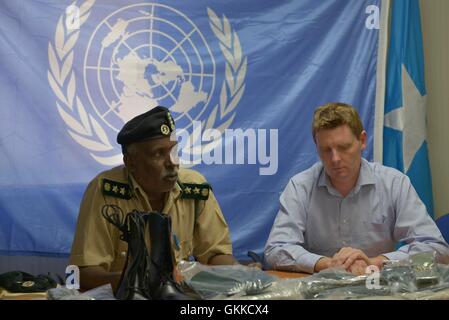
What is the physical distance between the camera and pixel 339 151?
258 centimetres

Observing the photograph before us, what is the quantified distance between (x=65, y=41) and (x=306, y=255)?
1766mm

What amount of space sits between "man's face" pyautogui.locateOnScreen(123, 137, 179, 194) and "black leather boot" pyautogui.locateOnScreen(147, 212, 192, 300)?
0.57 meters

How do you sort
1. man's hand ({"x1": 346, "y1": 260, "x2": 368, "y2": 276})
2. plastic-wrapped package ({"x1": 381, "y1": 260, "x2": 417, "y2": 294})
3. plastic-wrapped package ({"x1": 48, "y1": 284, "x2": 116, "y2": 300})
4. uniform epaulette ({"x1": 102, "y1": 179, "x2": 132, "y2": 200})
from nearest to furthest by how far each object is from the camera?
plastic-wrapped package ({"x1": 48, "y1": 284, "x2": 116, "y2": 300}) → plastic-wrapped package ({"x1": 381, "y1": 260, "x2": 417, "y2": 294}) → man's hand ({"x1": 346, "y1": 260, "x2": 368, "y2": 276}) → uniform epaulette ({"x1": 102, "y1": 179, "x2": 132, "y2": 200})

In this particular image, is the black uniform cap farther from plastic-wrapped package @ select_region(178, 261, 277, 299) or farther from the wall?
the wall

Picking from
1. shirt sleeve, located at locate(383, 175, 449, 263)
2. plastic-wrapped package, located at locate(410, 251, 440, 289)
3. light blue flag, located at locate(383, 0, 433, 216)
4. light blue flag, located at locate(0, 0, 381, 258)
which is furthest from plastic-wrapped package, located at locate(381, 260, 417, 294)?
light blue flag, located at locate(383, 0, 433, 216)

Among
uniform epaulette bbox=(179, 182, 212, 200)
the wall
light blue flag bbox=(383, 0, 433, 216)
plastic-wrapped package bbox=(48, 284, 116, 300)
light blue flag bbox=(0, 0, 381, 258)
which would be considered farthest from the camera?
the wall

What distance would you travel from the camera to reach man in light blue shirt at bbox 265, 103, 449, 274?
255cm

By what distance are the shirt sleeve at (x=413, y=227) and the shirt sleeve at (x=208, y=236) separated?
559mm

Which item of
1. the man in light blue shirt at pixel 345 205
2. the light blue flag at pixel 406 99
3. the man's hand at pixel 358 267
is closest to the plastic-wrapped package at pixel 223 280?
the man's hand at pixel 358 267

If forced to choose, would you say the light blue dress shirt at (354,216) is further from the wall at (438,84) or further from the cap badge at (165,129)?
the wall at (438,84)

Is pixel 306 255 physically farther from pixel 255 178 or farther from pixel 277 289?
pixel 255 178

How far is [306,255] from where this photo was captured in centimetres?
235

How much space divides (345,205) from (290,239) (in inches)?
10.1
